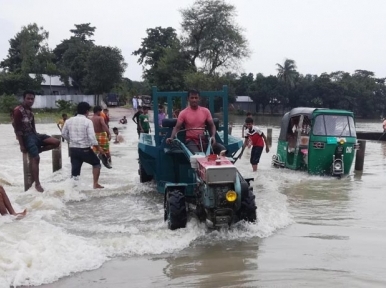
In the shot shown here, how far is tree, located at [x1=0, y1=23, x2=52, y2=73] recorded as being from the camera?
6831cm

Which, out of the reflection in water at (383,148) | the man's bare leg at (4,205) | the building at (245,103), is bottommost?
the reflection in water at (383,148)

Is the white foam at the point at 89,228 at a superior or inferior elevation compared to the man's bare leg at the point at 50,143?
inferior

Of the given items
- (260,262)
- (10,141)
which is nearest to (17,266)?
(260,262)

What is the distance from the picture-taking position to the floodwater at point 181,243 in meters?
5.43

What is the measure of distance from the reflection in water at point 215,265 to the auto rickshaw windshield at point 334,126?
23.3 feet

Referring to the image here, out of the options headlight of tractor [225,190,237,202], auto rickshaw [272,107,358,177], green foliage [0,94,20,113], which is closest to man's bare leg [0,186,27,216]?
headlight of tractor [225,190,237,202]

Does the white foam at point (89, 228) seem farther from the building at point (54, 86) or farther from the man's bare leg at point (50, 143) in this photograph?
the building at point (54, 86)

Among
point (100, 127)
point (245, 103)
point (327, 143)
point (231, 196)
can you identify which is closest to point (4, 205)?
point (231, 196)

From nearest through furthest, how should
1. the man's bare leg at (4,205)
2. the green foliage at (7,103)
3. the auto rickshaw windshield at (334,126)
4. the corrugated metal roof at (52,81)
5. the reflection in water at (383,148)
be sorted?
the man's bare leg at (4,205) < the auto rickshaw windshield at (334,126) < the reflection in water at (383,148) < the green foliage at (7,103) < the corrugated metal roof at (52,81)

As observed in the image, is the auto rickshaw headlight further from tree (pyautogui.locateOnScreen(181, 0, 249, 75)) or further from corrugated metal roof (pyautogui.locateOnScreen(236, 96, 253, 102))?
corrugated metal roof (pyautogui.locateOnScreen(236, 96, 253, 102))

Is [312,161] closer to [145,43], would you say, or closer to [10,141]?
[10,141]

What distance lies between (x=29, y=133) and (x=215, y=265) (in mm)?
4979

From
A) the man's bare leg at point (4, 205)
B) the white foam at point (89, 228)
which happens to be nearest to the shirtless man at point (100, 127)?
the white foam at point (89, 228)

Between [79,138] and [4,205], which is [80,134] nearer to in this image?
[79,138]
